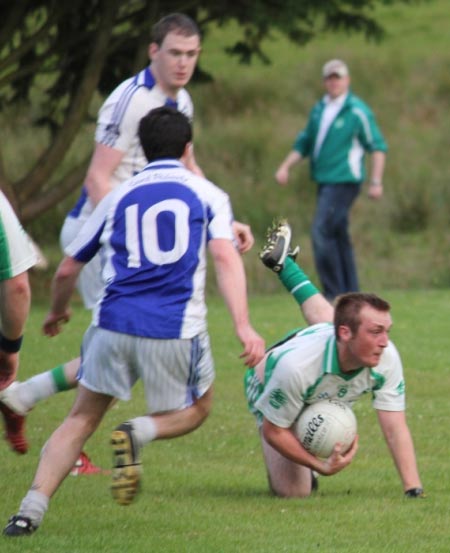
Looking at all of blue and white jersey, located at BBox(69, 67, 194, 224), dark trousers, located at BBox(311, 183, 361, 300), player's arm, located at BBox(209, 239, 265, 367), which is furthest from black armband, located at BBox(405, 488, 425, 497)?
dark trousers, located at BBox(311, 183, 361, 300)

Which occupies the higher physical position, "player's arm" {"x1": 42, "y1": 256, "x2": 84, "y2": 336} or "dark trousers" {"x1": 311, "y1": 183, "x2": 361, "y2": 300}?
"player's arm" {"x1": 42, "y1": 256, "x2": 84, "y2": 336}

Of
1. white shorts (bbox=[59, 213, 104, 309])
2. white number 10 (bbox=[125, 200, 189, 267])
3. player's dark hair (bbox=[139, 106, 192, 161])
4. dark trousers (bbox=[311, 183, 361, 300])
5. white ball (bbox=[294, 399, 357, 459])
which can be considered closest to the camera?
white number 10 (bbox=[125, 200, 189, 267])

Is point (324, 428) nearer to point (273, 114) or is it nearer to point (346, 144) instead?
point (346, 144)

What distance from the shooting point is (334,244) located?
16.7 m

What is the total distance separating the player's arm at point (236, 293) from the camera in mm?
6527

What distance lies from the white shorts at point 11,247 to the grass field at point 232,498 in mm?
1172

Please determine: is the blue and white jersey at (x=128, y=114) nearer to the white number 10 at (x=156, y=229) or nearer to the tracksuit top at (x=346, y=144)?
the white number 10 at (x=156, y=229)

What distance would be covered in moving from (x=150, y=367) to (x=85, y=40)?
11874mm

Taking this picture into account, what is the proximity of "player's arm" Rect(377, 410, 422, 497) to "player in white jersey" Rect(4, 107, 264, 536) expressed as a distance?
1.22 meters

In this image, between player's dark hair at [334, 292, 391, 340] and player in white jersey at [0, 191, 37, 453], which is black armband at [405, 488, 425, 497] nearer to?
player's dark hair at [334, 292, 391, 340]

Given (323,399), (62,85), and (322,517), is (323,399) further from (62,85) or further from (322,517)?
(62,85)

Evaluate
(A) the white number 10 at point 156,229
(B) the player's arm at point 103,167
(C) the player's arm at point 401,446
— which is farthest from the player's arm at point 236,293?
(B) the player's arm at point 103,167

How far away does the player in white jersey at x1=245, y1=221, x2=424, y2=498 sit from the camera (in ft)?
24.2

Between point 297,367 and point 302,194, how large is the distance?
1974cm
